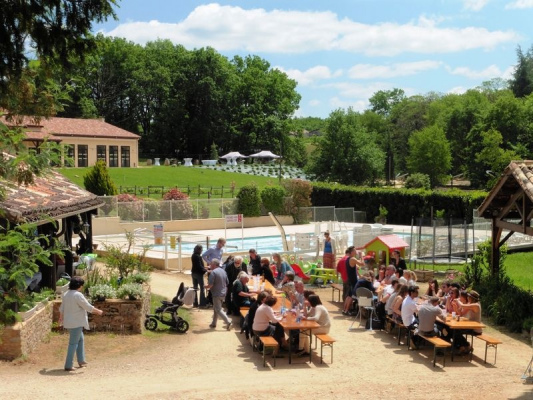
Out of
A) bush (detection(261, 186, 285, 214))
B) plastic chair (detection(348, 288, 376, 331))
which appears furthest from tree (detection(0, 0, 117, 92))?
bush (detection(261, 186, 285, 214))

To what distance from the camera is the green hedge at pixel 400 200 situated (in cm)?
4086

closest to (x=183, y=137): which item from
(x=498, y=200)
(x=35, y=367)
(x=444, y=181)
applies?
(x=444, y=181)

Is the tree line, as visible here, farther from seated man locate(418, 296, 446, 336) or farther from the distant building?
seated man locate(418, 296, 446, 336)

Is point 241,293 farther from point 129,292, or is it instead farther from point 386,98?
point 386,98

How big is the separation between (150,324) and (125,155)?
4982 centimetres

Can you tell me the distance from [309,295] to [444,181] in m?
61.9

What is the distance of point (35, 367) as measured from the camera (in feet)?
37.1

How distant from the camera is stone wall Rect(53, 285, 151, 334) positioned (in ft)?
45.5

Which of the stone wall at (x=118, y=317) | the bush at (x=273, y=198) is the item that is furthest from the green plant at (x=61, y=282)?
the bush at (x=273, y=198)

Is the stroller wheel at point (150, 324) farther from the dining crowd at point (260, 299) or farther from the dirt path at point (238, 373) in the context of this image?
the dining crowd at point (260, 299)

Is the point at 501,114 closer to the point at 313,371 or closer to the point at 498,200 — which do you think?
the point at 498,200

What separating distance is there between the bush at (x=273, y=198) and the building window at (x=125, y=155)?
25.9 m

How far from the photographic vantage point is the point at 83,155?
A: 5859 centimetres

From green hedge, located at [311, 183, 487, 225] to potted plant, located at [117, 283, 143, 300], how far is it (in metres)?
29.1
